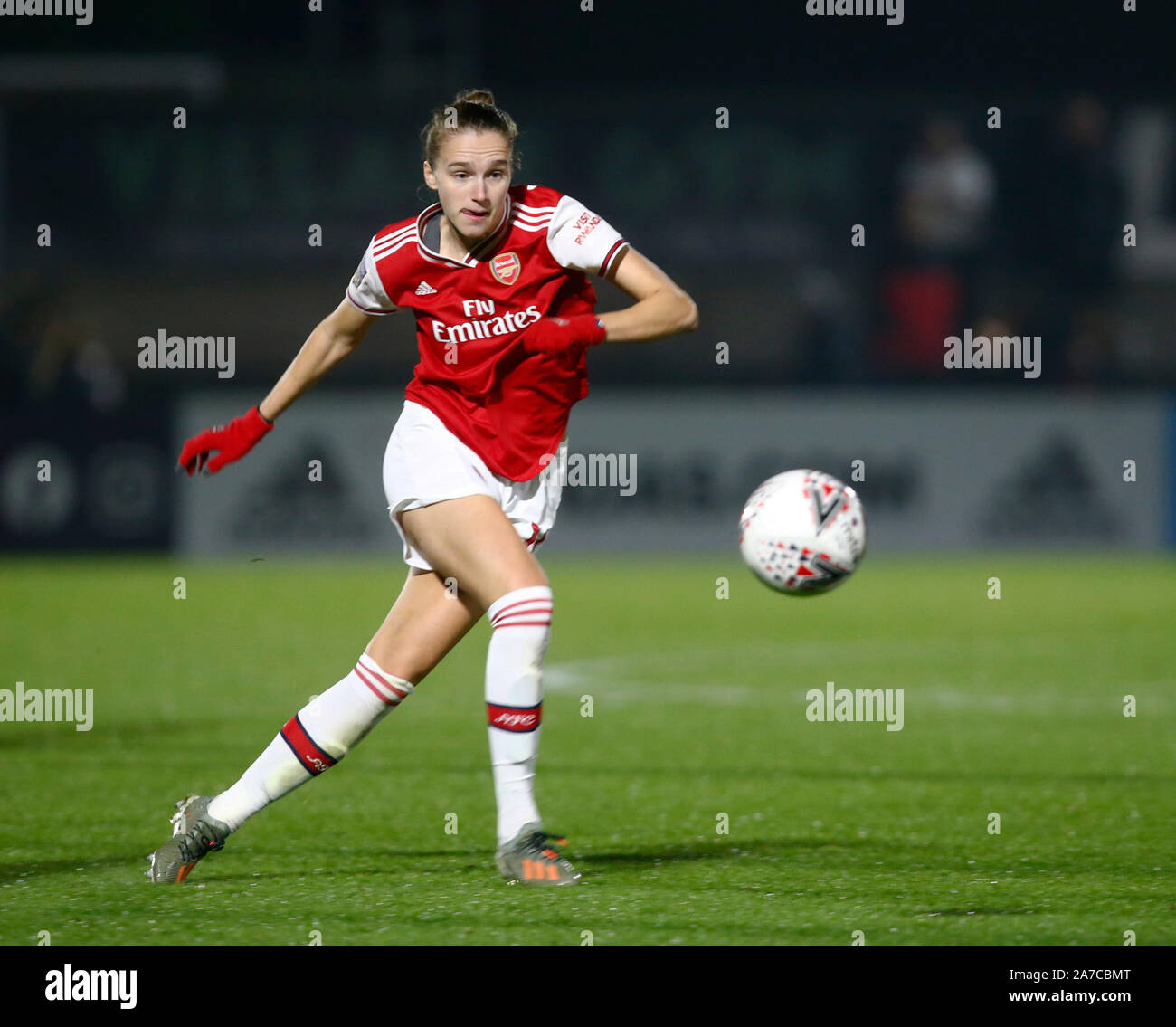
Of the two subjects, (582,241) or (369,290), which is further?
(369,290)

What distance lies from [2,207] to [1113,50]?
13.4 meters

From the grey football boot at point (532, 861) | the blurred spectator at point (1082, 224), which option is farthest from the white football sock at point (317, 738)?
the blurred spectator at point (1082, 224)

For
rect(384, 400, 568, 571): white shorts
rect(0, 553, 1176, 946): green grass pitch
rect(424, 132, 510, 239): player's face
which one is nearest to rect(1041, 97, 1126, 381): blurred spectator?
rect(0, 553, 1176, 946): green grass pitch

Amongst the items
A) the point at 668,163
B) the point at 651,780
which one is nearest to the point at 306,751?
the point at 651,780

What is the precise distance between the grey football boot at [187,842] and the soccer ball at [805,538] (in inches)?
62.2

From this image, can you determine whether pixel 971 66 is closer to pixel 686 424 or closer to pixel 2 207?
pixel 686 424

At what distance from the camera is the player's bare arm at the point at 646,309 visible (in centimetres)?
465

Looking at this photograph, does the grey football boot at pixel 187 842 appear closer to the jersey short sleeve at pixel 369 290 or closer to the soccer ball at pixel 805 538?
the jersey short sleeve at pixel 369 290

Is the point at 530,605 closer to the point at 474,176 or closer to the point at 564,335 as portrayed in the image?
the point at 564,335

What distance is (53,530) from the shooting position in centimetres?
1702

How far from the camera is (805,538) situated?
5016 millimetres

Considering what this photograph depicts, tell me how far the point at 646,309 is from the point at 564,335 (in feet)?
0.91

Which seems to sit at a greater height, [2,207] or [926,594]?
[2,207]
